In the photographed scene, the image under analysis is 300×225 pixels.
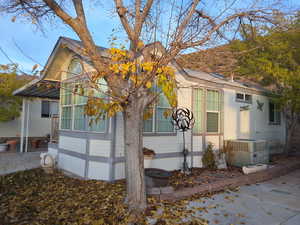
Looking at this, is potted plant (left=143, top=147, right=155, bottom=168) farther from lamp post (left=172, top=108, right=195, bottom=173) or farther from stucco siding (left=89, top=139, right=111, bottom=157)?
lamp post (left=172, top=108, right=195, bottom=173)

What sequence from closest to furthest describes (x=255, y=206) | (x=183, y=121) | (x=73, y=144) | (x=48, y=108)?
(x=255, y=206) → (x=73, y=144) → (x=183, y=121) → (x=48, y=108)

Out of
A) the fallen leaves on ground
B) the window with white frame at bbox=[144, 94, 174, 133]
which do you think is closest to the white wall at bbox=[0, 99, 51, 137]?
the window with white frame at bbox=[144, 94, 174, 133]

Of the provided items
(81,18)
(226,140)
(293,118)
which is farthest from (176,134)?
(293,118)

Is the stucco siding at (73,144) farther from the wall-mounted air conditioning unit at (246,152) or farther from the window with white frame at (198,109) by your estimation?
the wall-mounted air conditioning unit at (246,152)

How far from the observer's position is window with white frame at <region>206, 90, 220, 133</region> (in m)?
8.13

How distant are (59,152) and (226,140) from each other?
20.2ft

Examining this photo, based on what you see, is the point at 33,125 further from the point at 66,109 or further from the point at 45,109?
the point at 66,109

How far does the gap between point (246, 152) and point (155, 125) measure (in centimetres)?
345

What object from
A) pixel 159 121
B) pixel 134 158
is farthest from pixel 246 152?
pixel 134 158

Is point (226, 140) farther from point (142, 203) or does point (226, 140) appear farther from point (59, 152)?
point (59, 152)

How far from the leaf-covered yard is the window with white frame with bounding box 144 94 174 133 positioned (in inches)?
74.4

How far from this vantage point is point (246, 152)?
770 cm

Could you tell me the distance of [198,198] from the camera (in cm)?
495

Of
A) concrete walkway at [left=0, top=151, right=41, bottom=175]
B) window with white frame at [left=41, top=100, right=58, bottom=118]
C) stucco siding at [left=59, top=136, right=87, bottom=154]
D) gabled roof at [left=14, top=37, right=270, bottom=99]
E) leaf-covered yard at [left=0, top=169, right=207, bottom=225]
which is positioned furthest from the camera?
window with white frame at [left=41, top=100, right=58, bottom=118]
